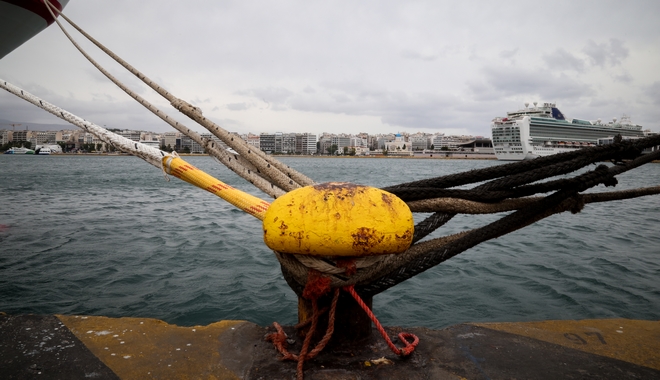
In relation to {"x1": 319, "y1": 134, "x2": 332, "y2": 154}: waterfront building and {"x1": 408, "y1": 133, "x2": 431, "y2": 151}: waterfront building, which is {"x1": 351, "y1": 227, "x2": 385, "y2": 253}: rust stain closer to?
{"x1": 319, "y1": 134, "x2": 332, "y2": 154}: waterfront building

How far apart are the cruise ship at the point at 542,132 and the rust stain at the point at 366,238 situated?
69.1 m

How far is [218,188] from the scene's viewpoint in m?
2.34

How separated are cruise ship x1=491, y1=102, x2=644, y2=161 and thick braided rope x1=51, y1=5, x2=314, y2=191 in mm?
68446

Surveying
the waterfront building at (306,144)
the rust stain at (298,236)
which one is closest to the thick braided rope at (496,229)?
the rust stain at (298,236)

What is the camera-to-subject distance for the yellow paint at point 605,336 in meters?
1.86

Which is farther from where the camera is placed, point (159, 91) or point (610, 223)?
point (610, 223)

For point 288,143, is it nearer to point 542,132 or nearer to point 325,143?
point 325,143

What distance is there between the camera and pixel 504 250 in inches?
266

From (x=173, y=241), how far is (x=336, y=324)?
6.09 meters

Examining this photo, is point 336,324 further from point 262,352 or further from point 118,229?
point 118,229

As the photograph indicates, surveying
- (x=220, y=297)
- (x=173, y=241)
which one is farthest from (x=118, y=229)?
(x=220, y=297)

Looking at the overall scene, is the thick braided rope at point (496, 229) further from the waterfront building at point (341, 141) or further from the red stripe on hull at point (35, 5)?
the waterfront building at point (341, 141)

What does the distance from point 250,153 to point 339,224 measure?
3.81ft

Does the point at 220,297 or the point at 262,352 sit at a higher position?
the point at 262,352
